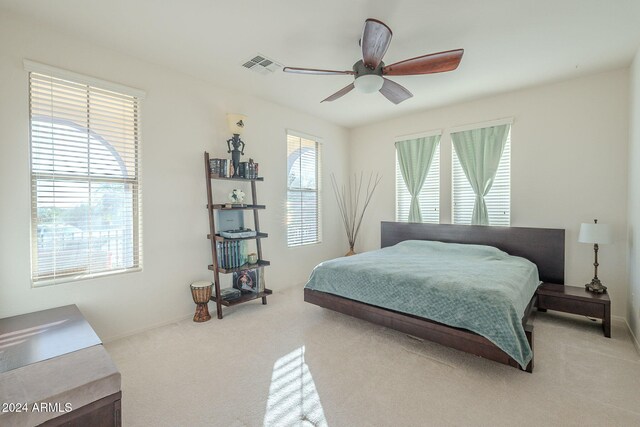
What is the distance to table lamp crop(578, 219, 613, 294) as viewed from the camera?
302cm

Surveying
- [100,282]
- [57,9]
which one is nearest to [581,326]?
[100,282]

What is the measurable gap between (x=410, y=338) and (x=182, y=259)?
103 inches

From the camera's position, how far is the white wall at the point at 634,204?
2750mm

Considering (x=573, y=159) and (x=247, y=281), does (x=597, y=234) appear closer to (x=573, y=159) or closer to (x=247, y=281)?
(x=573, y=159)

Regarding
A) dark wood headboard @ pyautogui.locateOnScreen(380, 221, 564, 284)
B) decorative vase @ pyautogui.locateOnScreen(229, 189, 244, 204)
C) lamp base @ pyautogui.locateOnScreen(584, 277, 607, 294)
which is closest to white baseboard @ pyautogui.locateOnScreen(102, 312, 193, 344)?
decorative vase @ pyautogui.locateOnScreen(229, 189, 244, 204)

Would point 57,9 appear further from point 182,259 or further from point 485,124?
point 485,124

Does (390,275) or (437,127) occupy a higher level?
(437,127)

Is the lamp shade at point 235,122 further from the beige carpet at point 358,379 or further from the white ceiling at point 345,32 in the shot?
the beige carpet at point 358,379

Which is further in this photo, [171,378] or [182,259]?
[182,259]

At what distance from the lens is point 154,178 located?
10.2 feet

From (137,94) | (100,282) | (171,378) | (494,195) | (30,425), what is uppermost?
(137,94)

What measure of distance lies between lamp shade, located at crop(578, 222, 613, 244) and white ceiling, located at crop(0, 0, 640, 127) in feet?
5.70

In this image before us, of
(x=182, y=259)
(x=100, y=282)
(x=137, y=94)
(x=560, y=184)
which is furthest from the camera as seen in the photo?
(x=560, y=184)

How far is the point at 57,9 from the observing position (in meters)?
2.27
